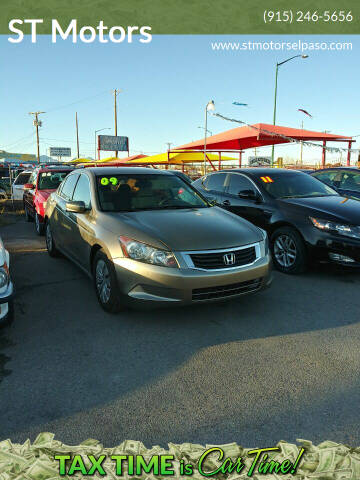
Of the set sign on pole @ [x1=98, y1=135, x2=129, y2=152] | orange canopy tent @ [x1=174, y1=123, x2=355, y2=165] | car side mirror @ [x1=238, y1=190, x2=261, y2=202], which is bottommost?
car side mirror @ [x1=238, y1=190, x2=261, y2=202]

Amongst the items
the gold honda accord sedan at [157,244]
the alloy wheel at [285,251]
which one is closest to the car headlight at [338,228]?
the alloy wheel at [285,251]

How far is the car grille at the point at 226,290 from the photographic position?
144 inches

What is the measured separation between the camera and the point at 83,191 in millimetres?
5199

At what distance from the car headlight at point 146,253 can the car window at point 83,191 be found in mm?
1224

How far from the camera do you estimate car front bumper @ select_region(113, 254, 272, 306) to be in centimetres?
359

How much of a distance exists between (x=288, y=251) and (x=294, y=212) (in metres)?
0.60

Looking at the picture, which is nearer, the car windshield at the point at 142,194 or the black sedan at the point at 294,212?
the car windshield at the point at 142,194

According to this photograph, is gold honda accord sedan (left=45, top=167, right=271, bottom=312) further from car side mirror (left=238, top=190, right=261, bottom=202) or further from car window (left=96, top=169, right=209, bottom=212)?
car side mirror (left=238, top=190, right=261, bottom=202)

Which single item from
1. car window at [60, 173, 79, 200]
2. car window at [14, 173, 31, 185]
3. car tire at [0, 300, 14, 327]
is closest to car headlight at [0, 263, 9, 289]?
car tire at [0, 300, 14, 327]

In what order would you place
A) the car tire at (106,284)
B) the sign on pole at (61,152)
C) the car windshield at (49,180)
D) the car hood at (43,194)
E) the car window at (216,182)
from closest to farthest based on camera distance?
the car tire at (106,284)
the car window at (216,182)
the car hood at (43,194)
the car windshield at (49,180)
the sign on pole at (61,152)

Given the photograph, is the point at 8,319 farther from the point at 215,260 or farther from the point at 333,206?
the point at 333,206

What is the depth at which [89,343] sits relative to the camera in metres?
3.47

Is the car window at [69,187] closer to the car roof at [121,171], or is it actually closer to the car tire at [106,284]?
the car roof at [121,171]

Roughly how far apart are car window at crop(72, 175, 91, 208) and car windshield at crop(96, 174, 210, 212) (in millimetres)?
185
